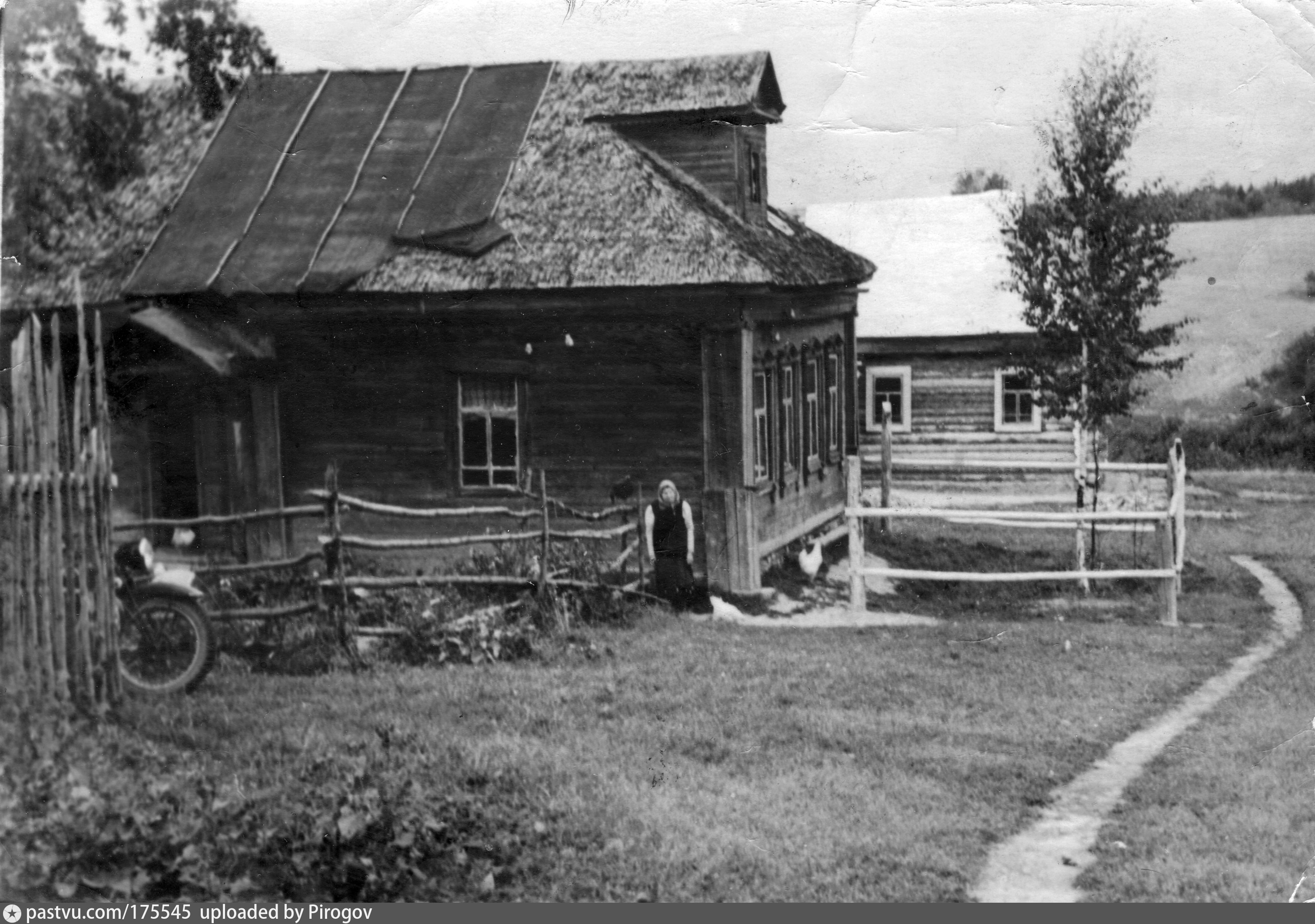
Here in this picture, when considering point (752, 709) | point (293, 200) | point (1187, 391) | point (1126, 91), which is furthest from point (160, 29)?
point (1187, 391)

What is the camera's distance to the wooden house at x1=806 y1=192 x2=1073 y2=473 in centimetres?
1966

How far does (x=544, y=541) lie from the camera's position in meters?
8.56

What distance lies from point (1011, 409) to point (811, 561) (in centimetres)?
982

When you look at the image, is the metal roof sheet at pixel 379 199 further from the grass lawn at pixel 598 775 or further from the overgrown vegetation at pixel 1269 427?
the overgrown vegetation at pixel 1269 427

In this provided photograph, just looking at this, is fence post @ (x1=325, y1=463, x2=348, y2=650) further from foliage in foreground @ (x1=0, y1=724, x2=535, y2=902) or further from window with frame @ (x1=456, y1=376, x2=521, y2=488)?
foliage in foreground @ (x1=0, y1=724, x2=535, y2=902)

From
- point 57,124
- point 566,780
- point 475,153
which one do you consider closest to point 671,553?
point 566,780

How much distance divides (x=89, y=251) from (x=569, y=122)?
2.92m

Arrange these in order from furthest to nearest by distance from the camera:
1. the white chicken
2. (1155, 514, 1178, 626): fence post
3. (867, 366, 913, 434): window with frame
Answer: (867, 366, 913, 434): window with frame
(1155, 514, 1178, 626): fence post
the white chicken

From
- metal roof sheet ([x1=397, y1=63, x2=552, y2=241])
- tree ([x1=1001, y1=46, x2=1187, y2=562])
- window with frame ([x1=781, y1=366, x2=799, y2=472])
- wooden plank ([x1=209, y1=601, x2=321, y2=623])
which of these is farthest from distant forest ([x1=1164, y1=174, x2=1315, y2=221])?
wooden plank ([x1=209, y1=601, x2=321, y2=623])

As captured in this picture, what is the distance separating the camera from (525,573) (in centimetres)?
855

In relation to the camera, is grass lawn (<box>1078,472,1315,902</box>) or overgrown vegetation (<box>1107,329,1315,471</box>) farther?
overgrown vegetation (<box>1107,329,1315,471</box>)

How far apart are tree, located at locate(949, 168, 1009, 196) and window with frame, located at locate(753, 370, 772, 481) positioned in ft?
6.51

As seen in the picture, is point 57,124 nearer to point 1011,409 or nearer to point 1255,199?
point 1255,199

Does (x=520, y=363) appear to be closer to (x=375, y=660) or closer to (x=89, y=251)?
(x=375, y=660)
